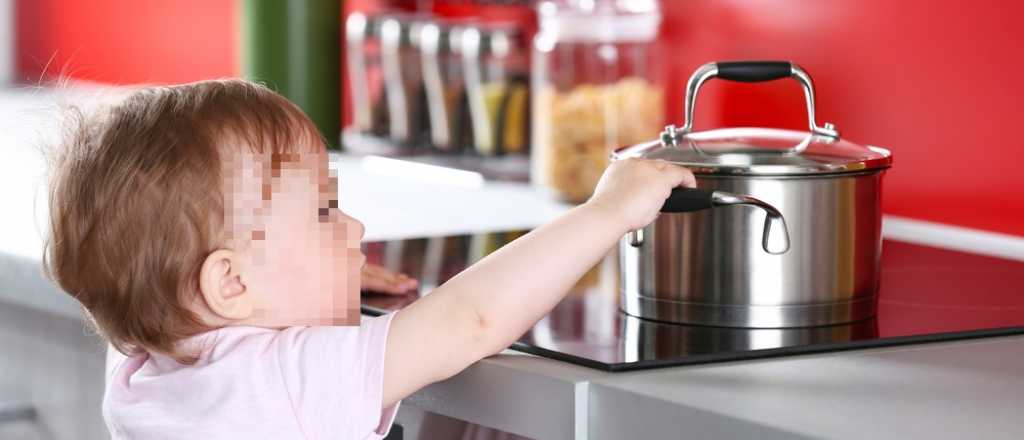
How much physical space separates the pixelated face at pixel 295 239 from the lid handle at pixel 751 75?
0.93 feet

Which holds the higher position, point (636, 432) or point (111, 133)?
point (111, 133)

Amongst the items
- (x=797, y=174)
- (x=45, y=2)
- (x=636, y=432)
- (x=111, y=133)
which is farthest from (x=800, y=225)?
(x=45, y=2)

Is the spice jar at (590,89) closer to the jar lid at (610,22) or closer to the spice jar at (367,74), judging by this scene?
the jar lid at (610,22)

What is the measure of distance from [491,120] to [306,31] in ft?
1.36

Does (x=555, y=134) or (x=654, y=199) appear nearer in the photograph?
(x=654, y=199)

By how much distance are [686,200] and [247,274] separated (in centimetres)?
28

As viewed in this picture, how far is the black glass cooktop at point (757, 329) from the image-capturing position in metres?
0.99

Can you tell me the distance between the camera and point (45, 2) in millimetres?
3721

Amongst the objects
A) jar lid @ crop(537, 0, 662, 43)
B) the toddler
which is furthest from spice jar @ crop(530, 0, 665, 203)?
the toddler

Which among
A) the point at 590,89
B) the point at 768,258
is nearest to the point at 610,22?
the point at 590,89

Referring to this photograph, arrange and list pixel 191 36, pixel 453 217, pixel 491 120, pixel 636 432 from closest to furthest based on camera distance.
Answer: pixel 636 432
pixel 453 217
pixel 491 120
pixel 191 36

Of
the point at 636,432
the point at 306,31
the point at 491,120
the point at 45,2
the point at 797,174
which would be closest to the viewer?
the point at 636,432

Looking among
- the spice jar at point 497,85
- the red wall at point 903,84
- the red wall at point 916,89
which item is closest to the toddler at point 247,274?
the red wall at point 903,84

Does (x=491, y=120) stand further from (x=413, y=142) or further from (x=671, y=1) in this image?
(x=671, y=1)
